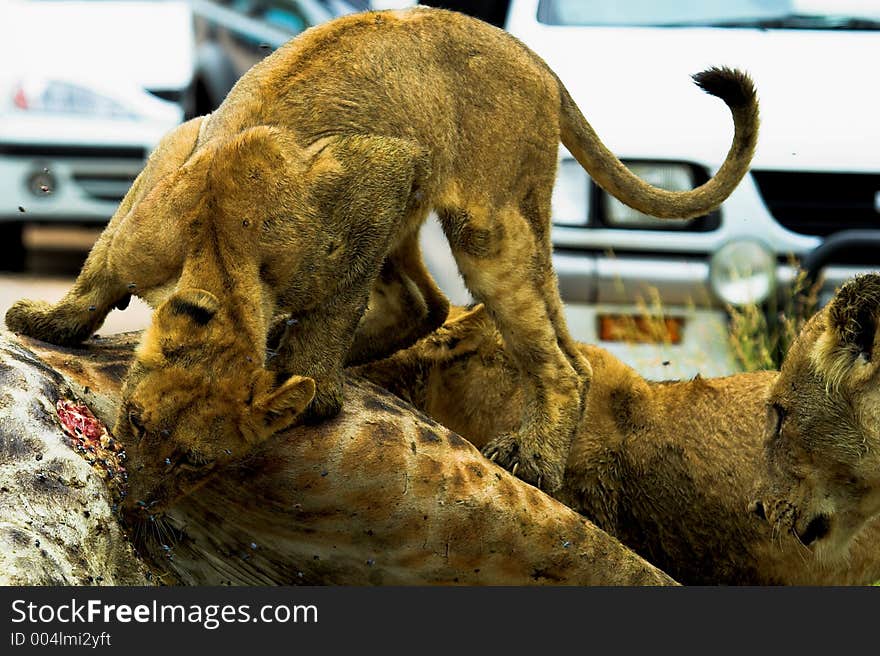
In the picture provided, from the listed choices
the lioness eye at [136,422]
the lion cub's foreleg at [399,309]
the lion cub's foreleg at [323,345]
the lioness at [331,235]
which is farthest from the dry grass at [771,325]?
the lioness eye at [136,422]

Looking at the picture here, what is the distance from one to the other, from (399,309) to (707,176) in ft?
8.16

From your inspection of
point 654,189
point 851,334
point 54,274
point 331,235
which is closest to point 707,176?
point 654,189

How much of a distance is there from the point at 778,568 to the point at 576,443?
29.0 inches

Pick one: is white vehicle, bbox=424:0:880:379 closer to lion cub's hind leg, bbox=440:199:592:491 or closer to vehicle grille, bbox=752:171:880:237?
vehicle grille, bbox=752:171:880:237

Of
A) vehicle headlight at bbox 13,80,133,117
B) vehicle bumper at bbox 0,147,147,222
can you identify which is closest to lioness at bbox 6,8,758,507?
vehicle bumper at bbox 0,147,147,222

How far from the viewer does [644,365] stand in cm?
712

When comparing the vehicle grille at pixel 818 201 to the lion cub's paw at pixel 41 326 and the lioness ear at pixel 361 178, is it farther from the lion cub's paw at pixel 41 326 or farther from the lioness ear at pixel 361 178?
the lion cub's paw at pixel 41 326

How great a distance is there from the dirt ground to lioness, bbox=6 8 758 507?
4.03 metres

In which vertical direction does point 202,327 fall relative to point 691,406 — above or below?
above

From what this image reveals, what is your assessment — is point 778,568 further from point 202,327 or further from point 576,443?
point 202,327

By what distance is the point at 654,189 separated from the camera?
5488 mm

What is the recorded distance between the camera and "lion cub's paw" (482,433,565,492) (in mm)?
4840

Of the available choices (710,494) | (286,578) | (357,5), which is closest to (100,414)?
(286,578)

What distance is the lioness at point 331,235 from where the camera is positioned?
12.6 feet
